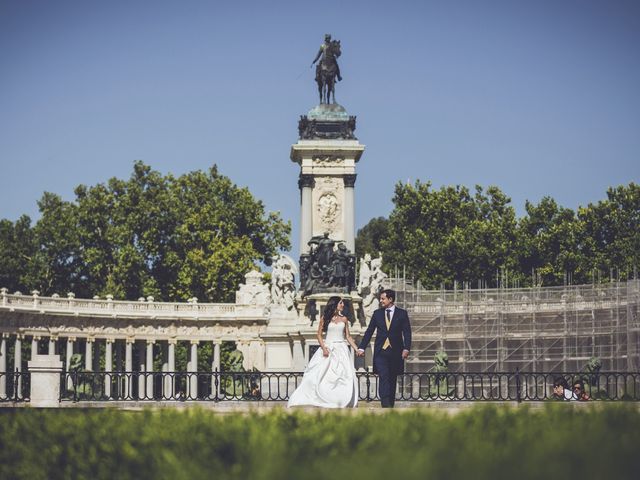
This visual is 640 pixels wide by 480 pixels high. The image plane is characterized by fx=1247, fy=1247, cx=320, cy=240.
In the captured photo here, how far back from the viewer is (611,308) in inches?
2431

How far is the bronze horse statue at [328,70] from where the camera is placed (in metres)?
56.5

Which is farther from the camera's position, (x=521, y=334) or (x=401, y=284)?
(x=401, y=284)

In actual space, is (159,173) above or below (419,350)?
above

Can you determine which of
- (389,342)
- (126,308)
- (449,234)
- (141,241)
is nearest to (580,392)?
(389,342)

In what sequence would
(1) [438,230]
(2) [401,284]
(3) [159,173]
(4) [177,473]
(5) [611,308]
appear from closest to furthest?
(4) [177,473]
(5) [611,308]
(2) [401,284]
(1) [438,230]
(3) [159,173]

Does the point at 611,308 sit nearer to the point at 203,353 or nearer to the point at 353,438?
the point at 203,353

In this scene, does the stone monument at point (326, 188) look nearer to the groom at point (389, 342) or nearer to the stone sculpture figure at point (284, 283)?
the stone sculpture figure at point (284, 283)

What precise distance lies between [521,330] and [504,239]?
2210 cm

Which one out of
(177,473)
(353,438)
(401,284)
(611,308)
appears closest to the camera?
(177,473)

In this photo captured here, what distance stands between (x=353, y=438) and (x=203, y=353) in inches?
3077

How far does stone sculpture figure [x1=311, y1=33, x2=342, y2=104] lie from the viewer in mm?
56500

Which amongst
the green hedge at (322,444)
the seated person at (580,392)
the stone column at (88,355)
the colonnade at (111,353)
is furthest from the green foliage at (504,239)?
the green hedge at (322,444)

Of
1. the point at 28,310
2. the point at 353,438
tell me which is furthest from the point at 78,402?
the point at 28,310

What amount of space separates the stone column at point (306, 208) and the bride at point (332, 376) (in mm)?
27088
